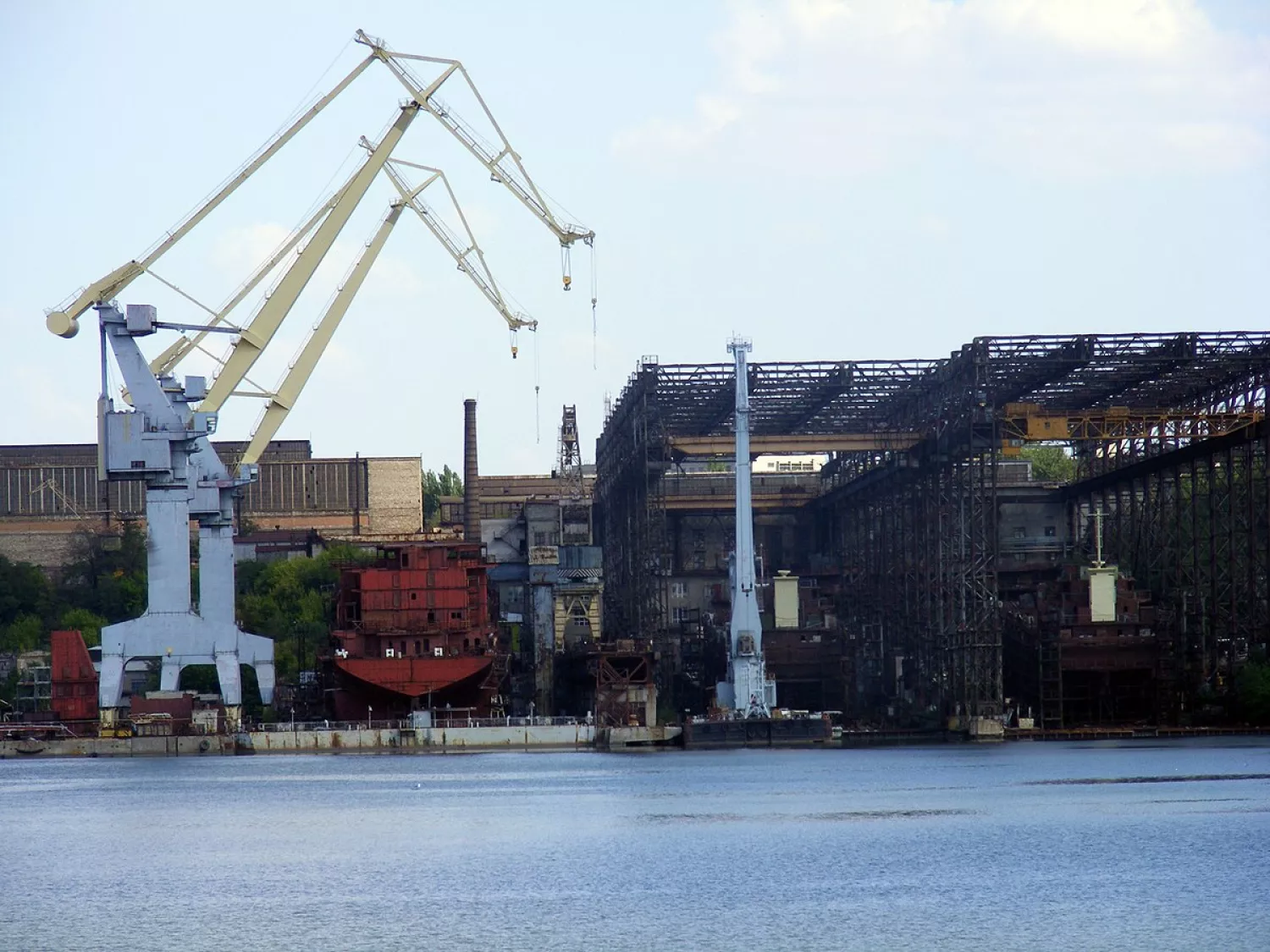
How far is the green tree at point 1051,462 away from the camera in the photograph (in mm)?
163750

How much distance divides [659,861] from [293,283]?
172ft

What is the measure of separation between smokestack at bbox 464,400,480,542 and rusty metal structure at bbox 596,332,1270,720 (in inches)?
665

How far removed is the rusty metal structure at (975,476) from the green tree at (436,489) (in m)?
54.4

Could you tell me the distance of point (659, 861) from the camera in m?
48.1

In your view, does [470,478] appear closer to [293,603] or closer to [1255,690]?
[293,603]

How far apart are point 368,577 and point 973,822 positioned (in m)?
50.0

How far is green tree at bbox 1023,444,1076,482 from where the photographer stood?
16375 cm

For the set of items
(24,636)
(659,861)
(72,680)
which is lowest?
(659,861)

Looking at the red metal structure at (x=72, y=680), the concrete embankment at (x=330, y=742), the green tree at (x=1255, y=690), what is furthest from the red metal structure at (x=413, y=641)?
the green tree at (x=1255, y=690)

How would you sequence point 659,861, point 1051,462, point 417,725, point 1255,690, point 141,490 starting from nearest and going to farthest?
point 659,861 → point 1255,690 → point 417,725 → point 141,490 → point 1051,462

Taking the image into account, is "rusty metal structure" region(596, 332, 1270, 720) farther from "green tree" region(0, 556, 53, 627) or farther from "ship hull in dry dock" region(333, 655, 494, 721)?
"green tree" region(0, 556, 53, 627)

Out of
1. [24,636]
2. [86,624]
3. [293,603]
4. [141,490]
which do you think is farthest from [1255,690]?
[141,490]

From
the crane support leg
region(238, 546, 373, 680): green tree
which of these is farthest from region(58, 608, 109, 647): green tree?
the crane support leg

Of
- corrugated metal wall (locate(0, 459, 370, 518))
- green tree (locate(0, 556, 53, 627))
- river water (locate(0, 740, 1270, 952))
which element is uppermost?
corrugated metal wall (locate(0, 459, 370, 518))
